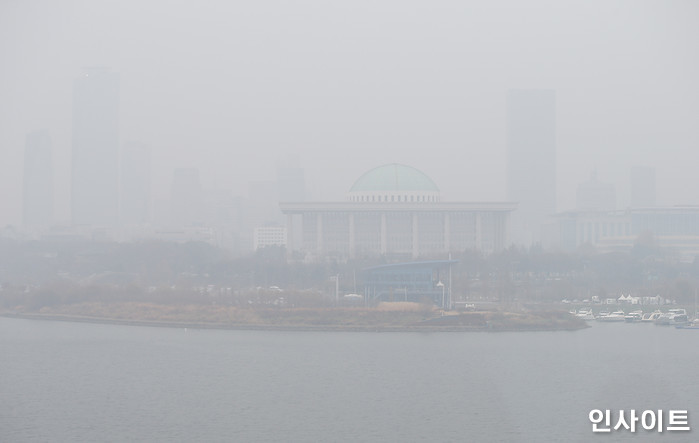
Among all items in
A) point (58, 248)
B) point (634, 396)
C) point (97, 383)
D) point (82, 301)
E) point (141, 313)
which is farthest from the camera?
point (58, 248)

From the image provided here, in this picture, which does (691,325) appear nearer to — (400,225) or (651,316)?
(651,316)

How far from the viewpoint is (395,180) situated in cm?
4500

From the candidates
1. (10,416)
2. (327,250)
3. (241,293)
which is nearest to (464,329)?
(241,293)

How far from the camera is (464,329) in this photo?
20938 mm

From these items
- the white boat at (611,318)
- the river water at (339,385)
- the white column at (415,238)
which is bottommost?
the river water at (339,385)

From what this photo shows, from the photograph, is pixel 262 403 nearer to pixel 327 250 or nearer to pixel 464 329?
pixel 464 329

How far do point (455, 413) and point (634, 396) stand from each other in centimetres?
256

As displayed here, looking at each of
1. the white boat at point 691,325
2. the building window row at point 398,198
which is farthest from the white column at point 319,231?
the white boat at point 691,325

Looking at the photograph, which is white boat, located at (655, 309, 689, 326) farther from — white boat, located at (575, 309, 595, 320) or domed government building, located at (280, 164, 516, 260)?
domed government building, located at (280, 164, 516, 260)

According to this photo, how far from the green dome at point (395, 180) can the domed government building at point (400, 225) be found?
11.5 inches

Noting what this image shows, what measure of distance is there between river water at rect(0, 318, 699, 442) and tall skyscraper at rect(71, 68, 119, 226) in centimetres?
4639

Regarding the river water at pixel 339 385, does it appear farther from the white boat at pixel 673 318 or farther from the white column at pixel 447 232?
the white column at pixel 447 232

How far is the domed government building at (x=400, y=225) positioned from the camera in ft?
142

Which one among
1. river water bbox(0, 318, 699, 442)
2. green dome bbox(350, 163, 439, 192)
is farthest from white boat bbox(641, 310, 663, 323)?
green dome bbox(350, 163, 439, 192)
